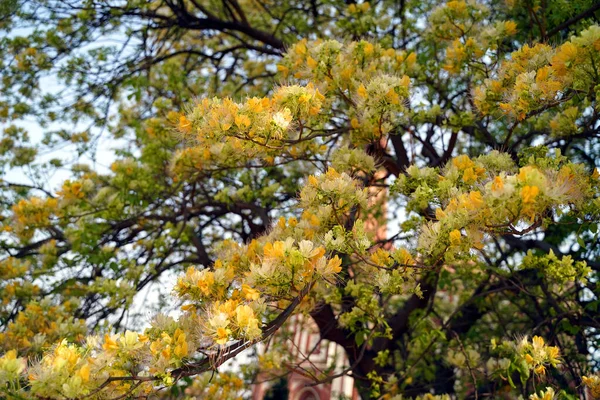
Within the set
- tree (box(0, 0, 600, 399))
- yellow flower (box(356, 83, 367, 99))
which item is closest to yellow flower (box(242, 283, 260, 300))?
tree (box(0, 0, 600, 399))

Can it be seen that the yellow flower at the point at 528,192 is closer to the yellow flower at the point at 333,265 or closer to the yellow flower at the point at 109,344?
the yellow flower at the point at 333,265

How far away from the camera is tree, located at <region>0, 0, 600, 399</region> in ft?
8.09

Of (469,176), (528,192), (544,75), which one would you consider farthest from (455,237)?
(544,75)

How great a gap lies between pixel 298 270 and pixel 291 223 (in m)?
0.83

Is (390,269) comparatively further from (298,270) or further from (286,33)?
(286,33)

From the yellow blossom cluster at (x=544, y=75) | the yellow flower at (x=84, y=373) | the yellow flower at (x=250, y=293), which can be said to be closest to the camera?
the yellow flower at (x=84, y=373)

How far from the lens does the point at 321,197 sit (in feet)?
9.52

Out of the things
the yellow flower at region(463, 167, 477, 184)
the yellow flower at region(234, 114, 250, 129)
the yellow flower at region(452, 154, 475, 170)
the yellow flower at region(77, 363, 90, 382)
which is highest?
the yellow flower at region(234, 114, 250, 129)

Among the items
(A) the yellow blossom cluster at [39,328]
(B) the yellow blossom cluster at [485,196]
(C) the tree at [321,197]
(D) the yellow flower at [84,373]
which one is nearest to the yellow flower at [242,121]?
(C) the tree at [321,197]

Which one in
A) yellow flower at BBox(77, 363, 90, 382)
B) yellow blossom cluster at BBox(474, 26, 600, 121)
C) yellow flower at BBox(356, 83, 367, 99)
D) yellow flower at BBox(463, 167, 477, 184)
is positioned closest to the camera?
yellow flower at BBox(77, 363, 90, 382)

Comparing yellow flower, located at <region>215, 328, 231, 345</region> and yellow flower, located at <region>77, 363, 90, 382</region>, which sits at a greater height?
yellow flower, located at <region>215, 328, 231, 345</region>

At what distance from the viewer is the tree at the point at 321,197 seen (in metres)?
2.47

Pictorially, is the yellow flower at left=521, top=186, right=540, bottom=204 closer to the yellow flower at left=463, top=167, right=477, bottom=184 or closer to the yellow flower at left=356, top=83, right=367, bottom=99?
the yellow flower at left=463, top=167, right=477, bottom=184

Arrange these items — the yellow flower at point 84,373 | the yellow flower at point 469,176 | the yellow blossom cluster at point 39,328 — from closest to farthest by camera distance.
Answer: the yellow flower at point 84,373 → the yellow flower at point 469,176 → the yellow blossom cluster at point 39,328
